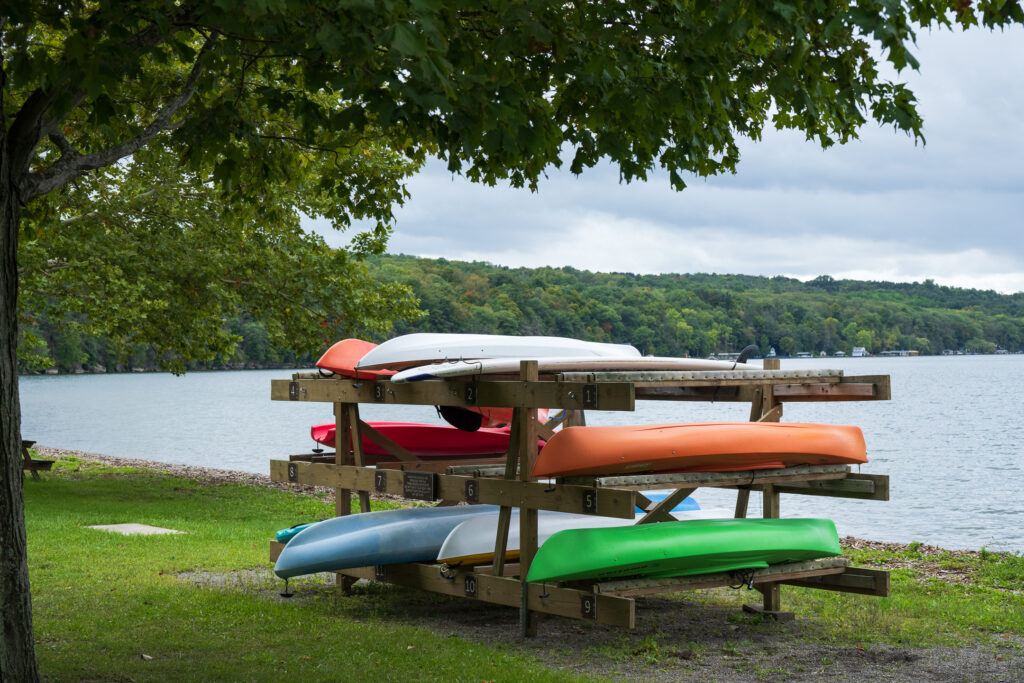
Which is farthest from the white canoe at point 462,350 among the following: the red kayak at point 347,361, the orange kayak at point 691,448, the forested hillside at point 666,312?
the forested hillside at point 666,312

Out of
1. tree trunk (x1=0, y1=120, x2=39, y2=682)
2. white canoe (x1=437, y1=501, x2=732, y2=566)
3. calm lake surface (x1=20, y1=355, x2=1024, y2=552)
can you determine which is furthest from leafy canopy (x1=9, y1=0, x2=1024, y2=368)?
calm lake surface (x1=20, y1=355, x2=1024, y2=552)

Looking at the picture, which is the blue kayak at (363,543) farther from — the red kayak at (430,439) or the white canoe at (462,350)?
the red kayak at (430,439)

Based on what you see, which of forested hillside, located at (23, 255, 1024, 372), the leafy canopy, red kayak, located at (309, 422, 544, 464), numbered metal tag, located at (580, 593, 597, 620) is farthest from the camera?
forested hillside, located at (23, 255, 1024, 372)

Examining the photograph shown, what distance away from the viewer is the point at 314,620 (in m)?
7.00

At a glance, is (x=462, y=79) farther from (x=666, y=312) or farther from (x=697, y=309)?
(x=697, y=309)

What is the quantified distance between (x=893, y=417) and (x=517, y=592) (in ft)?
178

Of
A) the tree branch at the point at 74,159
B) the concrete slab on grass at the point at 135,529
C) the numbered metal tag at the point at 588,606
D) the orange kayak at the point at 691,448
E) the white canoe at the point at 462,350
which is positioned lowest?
the concrete slab on grass at the point at 135,529

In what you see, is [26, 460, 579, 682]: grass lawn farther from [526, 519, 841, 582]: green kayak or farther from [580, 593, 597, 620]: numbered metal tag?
[526, 519, 841, 582]: green kayak

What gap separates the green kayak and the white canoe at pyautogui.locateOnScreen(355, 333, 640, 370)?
59.2 inches

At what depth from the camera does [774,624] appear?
286 inches

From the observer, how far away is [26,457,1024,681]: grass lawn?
574 centimetres

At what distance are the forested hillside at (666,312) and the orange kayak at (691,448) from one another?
1197cm

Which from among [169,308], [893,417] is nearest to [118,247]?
[169,308]

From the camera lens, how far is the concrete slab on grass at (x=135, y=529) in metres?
11.5
